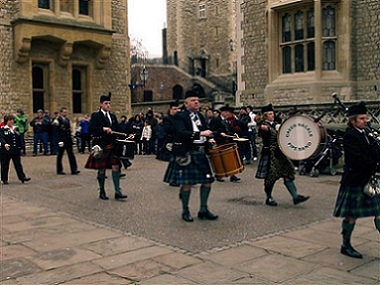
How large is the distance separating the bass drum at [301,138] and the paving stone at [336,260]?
1.98 meters

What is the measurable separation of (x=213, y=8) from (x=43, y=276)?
40529 mm

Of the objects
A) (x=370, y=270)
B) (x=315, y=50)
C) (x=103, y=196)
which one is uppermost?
(x=315, y=50)

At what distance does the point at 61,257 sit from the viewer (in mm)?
5371

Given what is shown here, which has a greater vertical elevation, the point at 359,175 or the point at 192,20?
the point at 192,20

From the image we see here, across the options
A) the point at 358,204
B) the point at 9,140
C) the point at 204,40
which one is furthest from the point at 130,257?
the point at 204,40

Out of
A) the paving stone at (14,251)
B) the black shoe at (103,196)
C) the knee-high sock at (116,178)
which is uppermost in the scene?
the knee-high sock at (116,178)

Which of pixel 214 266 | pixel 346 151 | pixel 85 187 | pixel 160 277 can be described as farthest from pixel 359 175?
pixel 85 187

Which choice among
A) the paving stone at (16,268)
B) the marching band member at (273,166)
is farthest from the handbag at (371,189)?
the paving stone at (16,268)

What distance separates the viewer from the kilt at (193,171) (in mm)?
6945

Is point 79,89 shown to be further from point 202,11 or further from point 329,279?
point 202,11

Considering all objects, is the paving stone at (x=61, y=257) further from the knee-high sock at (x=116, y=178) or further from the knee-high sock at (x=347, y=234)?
the knee-high sock at (x=116, y=178)

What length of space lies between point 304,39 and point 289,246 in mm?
13207

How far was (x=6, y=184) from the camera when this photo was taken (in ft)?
36.1

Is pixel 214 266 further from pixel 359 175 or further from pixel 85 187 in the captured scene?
pixel 85 187
